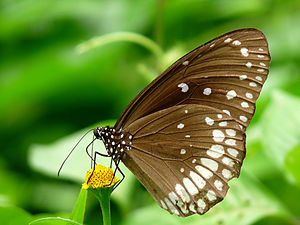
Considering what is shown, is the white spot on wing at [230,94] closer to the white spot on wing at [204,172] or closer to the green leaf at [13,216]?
the white spot on wing at [204,172]

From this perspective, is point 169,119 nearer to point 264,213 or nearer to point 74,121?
point 264,213

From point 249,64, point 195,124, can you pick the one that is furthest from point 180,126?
point 249,64

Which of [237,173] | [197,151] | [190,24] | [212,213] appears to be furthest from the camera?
[190,24]

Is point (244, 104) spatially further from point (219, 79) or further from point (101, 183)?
point (101, 183)

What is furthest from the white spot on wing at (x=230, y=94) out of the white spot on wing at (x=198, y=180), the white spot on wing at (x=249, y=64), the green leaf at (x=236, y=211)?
the green leaf at (x=236, y=211)

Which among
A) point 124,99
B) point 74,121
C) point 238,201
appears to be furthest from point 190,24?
point 238,201

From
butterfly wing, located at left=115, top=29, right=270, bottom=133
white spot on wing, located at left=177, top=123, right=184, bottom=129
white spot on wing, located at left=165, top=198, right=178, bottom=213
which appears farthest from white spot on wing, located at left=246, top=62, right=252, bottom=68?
white spot on wing, located at left=165, top=198, right=178, bottom=213
